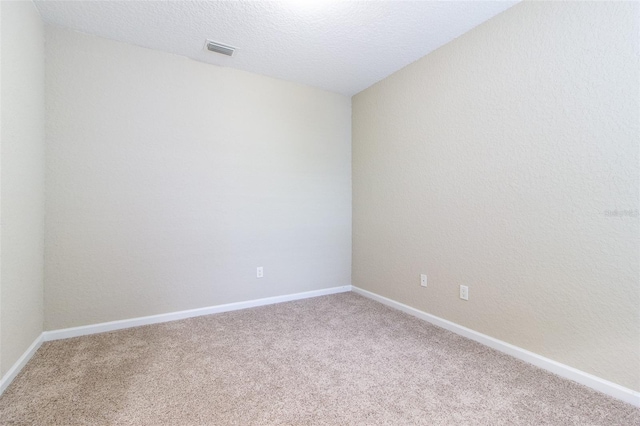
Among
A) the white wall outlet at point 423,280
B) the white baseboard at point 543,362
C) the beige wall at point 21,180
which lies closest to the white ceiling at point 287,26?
the beige wall at point 21,180

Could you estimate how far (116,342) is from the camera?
2.25 meters

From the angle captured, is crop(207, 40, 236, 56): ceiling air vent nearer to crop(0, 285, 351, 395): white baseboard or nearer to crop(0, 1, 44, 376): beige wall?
crop(0, 1, 44, 376): beige wall

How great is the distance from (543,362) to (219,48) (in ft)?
11.4

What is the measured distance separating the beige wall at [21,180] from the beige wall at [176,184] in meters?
0.16

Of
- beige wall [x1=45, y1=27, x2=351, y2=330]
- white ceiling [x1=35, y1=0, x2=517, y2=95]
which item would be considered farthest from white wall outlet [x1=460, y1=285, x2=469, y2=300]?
white ceiling [x1=35, y1=0, x2=517, y2=95]

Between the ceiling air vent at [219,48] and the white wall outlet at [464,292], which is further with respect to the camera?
the ceiling air vent at [219,48]

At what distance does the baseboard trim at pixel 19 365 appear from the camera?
5.33 ft

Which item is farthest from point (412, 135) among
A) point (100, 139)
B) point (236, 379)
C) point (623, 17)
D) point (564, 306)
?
point (100, 139)

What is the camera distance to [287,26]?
230 cm

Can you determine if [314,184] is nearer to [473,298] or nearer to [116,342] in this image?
[473,298]

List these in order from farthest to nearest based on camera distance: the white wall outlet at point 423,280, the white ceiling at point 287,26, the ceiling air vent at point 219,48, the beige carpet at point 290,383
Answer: the white wall outlet at point 423,280 → the ceiling air vent at point 219,48 → the white ceiling at point 287,26 → the beige carpet at point 290,383

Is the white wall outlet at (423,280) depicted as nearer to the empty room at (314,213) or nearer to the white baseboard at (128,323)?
the empty room at (314,213)

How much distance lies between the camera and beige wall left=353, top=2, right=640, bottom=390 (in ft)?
5.21

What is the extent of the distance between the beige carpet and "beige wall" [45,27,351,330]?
0.48m
